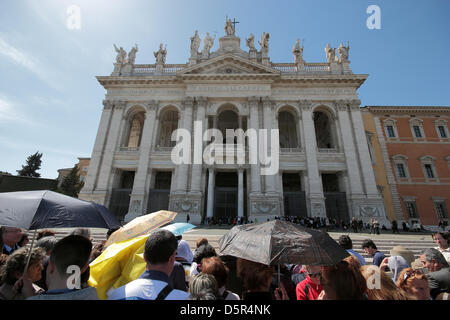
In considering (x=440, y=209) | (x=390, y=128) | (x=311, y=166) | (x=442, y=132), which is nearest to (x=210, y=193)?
(x=311, y=166)

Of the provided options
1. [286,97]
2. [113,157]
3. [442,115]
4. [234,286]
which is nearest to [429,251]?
[234,286]

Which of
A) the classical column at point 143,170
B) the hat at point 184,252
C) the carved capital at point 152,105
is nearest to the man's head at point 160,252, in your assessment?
the hat at point 184,252

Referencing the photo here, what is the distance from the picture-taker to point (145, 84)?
2222 centimetres

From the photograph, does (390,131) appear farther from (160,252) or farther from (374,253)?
(160,252)

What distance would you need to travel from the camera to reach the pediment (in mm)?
21062

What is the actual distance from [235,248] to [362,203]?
62.9 ft

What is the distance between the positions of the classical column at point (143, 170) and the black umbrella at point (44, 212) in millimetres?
16091

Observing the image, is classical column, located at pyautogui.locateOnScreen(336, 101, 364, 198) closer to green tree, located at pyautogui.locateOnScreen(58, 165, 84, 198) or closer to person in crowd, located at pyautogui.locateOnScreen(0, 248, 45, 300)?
person in crowd, located at pyautogui.locateOnScreen(0, 248, 45, 300)

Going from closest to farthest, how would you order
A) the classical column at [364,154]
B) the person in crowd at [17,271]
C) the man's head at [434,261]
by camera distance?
the person in crowd at [17,271] → the man's head at [434,261] → the classical column at [364,154]

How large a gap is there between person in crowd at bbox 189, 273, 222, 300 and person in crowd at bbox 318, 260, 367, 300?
1060mm

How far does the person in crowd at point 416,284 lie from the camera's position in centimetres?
213

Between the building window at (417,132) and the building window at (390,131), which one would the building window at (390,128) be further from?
the building window at (417,132)

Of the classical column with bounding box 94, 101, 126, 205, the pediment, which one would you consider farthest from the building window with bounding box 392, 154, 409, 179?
the classical column with bounding box 94, 101, 126, 205
